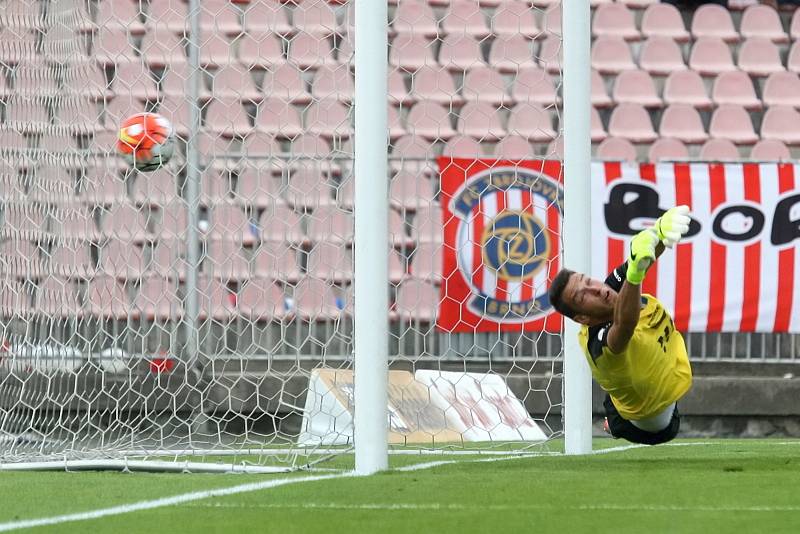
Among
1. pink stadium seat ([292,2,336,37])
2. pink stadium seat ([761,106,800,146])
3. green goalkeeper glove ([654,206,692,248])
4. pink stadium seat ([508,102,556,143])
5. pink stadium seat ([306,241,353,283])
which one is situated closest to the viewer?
green goalkeeper glove ([654,206,692,248])

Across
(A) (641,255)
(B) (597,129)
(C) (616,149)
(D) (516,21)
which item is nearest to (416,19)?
(D) (516,21)

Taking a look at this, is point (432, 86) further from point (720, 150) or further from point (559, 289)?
point (559, 289)

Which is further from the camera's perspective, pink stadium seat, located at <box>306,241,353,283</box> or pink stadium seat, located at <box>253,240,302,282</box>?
pink stadium seat, located at <box>253,240,302,282</box>

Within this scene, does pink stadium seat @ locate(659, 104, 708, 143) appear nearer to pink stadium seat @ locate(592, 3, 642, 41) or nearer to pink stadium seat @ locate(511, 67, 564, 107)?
pink stadium seat @ locate(592, 3, 642, 41)

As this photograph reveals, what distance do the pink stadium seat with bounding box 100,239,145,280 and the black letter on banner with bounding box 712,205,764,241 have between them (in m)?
4.44

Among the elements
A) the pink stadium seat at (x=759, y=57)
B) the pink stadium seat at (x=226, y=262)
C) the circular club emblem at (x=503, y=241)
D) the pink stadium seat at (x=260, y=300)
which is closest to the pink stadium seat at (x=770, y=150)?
the pink stadium seat at (x=759, y=57)

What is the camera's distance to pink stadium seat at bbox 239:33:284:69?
7.81 metres

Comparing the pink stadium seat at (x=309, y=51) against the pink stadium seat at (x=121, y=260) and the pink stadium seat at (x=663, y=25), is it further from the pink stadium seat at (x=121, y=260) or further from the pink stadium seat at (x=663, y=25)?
the pink stadium seat at (x=663, y=25)

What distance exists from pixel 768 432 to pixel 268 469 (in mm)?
5581

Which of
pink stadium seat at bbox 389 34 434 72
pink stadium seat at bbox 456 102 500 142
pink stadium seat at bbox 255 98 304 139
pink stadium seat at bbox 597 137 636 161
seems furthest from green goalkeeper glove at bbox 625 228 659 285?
pink stadium seat at bbox 597 137 636 161

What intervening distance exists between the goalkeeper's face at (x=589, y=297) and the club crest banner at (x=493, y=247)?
2615 mm

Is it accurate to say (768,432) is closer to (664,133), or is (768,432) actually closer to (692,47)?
(664,133)

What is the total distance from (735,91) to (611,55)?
1.09m

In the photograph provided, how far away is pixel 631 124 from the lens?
1152 centimetres
